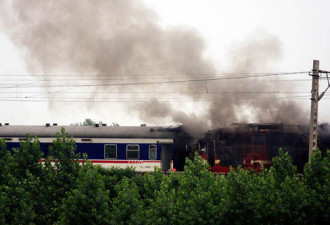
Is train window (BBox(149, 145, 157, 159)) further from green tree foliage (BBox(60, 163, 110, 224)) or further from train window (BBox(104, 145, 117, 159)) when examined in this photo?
green tree foliage (BBox(60, 163, 110, 224))

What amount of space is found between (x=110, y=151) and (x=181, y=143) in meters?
4.94

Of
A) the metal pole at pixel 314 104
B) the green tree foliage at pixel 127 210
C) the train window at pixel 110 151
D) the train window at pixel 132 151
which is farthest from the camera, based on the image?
the train window at pixel 110 151

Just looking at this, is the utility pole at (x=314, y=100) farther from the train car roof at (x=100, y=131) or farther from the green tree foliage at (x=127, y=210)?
the green tree foliage at (x=127, y=210)

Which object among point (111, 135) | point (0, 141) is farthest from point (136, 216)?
point (111, 135)

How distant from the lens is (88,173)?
19.4 metres

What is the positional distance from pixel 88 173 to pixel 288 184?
8.36 m

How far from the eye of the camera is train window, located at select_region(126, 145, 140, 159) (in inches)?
1186

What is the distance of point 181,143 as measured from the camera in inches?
1183

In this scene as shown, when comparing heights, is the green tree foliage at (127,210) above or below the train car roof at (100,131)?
below

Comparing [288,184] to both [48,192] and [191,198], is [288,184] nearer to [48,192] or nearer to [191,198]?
[191,198]

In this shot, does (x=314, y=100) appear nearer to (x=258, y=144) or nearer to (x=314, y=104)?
(x=314, y=104)

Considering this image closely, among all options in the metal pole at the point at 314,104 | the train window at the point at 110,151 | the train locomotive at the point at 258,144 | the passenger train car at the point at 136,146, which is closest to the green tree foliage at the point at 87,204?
the passenger train car at the point at 136,146

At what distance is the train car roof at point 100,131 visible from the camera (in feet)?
99.0

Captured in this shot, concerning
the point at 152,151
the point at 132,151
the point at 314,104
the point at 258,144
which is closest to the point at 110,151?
the point at 132,151
